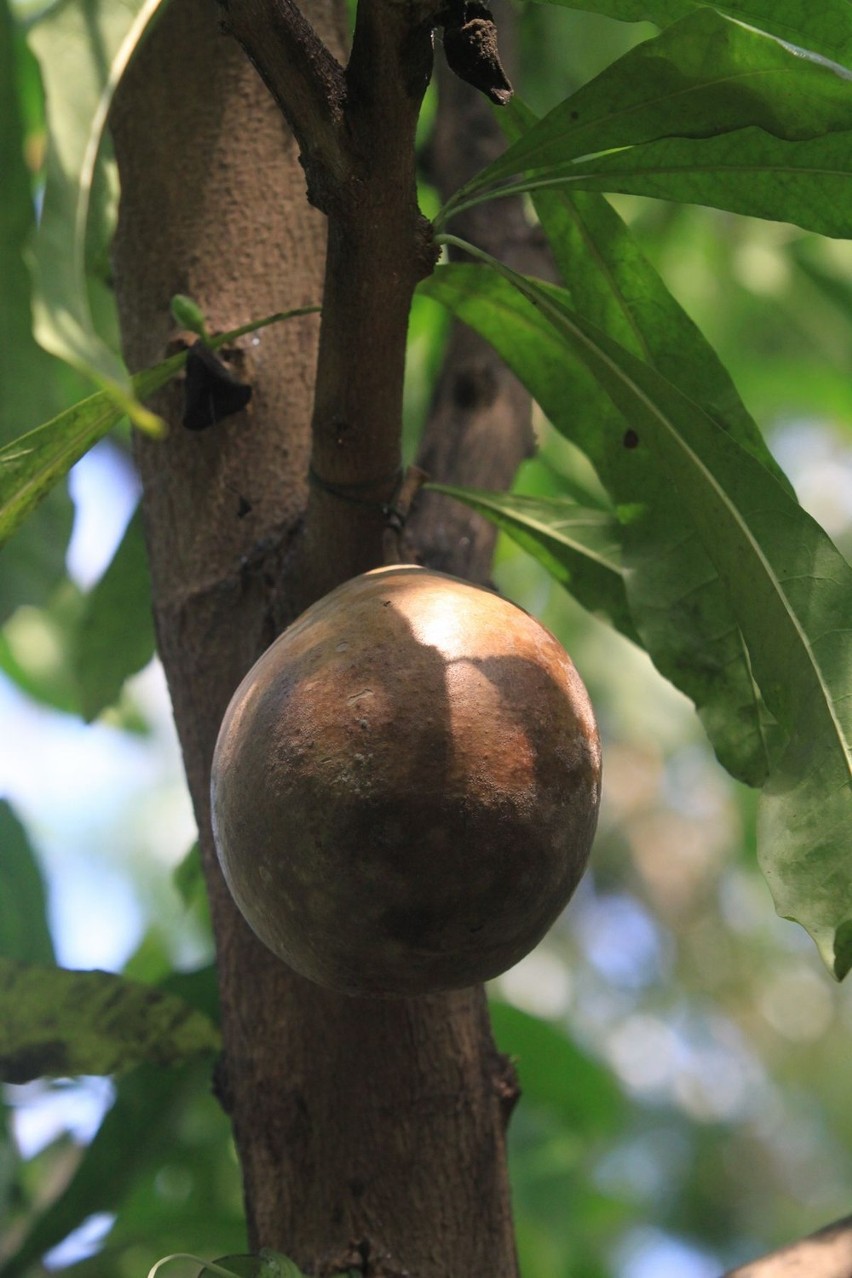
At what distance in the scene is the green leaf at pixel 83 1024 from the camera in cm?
142

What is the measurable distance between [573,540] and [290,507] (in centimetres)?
28

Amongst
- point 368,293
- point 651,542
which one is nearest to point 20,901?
point 651,542

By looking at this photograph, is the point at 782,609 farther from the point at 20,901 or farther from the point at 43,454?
the point at 20,901

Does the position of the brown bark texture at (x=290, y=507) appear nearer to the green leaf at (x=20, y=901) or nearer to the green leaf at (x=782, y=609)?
the green leaf at (x=782, y=609)

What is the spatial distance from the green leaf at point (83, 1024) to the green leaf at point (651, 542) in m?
0.71

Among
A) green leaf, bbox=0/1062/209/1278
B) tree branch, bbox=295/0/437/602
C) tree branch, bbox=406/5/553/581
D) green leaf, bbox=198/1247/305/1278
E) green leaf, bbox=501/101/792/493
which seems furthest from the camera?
green leaf, bbox=0/1062/209/1278

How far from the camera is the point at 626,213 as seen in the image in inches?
103

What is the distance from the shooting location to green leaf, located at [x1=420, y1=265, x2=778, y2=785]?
3.69ft

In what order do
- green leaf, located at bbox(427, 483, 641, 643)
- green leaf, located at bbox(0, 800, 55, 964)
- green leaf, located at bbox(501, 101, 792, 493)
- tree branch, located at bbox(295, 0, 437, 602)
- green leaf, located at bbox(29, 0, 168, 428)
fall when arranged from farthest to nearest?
1. green leaf, located at bbox(0, 800, 55, 964)
2. green leaf, located at bbox(427, 483, 641, 643)
3. green leaf, located at bbox(501, 101, 792, 493)
4. tree branch, located at bbox(295, 0, 437, 602)
5. green leaf, located at bbox(29, 0, 168, 428)

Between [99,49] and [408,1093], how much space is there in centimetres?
87

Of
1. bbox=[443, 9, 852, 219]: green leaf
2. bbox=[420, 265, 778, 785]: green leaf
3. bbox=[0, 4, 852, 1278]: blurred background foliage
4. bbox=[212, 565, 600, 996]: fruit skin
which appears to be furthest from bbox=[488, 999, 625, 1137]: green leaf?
bbox=[443, 9, 852, 219]: green leaf

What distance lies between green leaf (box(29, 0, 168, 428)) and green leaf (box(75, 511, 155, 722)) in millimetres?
828

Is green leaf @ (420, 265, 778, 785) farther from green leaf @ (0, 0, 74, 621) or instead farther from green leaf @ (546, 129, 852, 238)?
green leaf @ (0, 0, 74, 621)

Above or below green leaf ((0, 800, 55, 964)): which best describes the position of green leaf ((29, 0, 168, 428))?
above
